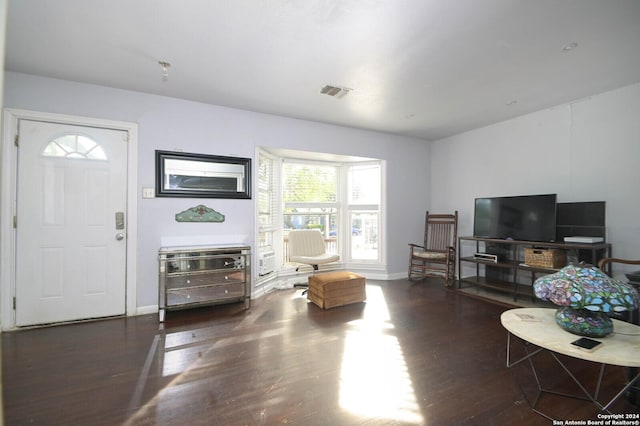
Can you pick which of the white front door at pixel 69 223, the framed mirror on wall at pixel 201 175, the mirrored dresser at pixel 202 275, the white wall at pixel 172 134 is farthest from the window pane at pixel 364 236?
the white front door at pixel 69 223

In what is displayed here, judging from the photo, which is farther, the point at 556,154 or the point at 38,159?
the point at 556,154

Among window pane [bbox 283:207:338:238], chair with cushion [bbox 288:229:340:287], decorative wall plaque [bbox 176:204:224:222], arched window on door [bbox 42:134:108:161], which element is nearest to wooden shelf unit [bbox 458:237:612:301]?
chair with cushion [bbox 288:229:340:287]

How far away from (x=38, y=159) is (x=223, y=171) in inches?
70.7

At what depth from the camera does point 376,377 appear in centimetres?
220

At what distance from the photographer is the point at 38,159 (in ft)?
10.0

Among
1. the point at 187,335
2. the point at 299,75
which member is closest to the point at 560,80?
the point at 299,75

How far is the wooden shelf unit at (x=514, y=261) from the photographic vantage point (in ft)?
10.9

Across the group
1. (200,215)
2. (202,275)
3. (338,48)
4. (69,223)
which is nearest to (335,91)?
(338,48)

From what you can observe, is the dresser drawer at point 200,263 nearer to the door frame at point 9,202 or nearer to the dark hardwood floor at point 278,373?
the dark hardwood floor at point 278,373

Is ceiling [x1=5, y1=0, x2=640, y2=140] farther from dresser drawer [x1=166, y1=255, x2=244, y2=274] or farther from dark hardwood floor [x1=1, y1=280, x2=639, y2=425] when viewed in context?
dark hardwood floor [x1=1, y1=280, x2=639, y2=425]

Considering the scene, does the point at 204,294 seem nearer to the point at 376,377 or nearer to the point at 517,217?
the point at 376,377

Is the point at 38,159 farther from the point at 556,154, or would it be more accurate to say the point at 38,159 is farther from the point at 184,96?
the point at 556,154

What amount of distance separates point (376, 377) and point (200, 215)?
2.68m

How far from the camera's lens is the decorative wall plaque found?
3.64 meters
